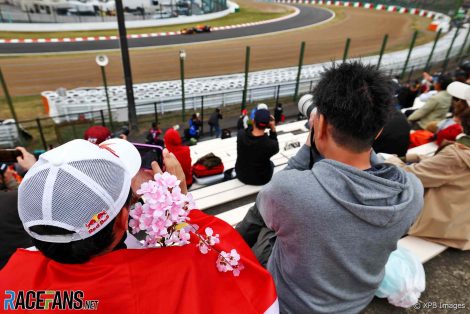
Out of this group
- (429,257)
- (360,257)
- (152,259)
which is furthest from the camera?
(429,257)

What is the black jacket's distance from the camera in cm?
326

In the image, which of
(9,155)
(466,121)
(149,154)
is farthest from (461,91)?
(9,155)

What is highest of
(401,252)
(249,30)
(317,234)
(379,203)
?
(379,203)

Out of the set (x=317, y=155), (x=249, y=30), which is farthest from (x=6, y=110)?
(x=249, y=30)

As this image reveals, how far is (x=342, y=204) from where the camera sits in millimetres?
1141

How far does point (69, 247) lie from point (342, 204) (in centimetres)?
93

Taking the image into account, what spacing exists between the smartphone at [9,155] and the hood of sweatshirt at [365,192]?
2.20 m

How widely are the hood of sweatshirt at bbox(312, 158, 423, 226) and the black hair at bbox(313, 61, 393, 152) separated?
0.15 meters

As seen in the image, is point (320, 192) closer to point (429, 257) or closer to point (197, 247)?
point (197, 247)

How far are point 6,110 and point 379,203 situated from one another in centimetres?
1296

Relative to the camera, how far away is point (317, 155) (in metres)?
1.79

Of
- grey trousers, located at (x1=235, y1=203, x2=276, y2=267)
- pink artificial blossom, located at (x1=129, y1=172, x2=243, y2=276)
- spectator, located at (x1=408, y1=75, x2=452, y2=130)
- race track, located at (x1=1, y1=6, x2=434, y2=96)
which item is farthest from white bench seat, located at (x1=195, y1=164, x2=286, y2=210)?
race track, located at (x1=1, y1=6, x2=434, y2=96)

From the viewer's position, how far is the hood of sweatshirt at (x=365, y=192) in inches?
44.9

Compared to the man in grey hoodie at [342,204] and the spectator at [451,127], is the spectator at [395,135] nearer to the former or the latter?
the spectator at [451,127]
